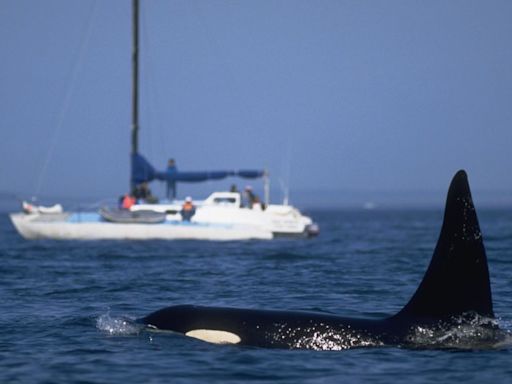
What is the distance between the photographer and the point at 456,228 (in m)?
10.1

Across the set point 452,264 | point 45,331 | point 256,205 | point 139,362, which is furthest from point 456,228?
point 256,205

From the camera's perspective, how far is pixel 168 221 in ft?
128

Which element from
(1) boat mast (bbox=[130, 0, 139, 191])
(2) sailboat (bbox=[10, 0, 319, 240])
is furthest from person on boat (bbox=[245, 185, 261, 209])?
(1) boat mast (bbox=[130, 0, 139, 191])

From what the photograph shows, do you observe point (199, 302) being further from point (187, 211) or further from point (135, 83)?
point (135, 83)

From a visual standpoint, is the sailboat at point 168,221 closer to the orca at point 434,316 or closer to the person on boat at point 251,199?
the person on boat at point 251,199

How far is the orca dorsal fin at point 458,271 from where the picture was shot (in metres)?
10.1

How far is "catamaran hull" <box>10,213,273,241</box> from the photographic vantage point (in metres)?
37.9

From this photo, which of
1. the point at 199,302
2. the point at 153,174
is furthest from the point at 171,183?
the point at 199,302

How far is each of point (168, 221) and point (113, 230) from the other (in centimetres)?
228

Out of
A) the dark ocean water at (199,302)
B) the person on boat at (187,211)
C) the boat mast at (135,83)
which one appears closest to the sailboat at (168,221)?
the person on boat at (187,211)

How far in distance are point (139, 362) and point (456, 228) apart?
11.2ft

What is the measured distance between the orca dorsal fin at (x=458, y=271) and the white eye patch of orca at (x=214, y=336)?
1.90 metres

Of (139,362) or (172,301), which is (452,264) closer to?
(139,362)

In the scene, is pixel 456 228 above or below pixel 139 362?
above
